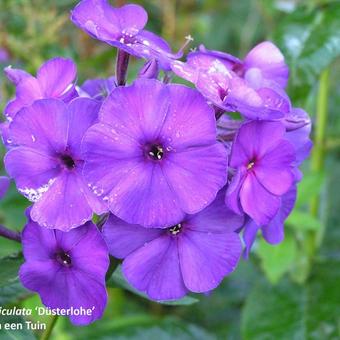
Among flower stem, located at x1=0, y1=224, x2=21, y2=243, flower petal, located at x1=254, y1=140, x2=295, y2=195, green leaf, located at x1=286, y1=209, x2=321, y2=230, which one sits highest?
flower petal, located at x1=254, y1=140, x2=295, y2=195

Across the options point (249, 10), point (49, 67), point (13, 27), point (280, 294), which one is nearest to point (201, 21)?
point (249, 10)

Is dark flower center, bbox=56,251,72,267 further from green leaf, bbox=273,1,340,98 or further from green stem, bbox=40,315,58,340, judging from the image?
green leaf, bbox=273,1,340,98

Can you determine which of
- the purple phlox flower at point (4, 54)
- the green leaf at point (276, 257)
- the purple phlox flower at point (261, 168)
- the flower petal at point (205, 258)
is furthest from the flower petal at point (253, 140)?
the purple phlox flower at point (4, 54)

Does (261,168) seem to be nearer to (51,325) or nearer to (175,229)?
(175,229)

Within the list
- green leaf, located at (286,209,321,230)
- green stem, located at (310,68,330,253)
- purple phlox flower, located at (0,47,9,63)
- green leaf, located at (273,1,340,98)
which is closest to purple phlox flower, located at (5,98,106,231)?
Result: green leaf, located at (273,1,340,98)

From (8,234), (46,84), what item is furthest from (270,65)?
(8,234)

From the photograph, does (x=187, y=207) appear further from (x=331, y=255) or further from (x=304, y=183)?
(x=331, y=255)

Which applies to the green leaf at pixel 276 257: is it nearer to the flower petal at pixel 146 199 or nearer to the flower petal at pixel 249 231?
the flower petal at pixel 249 231
